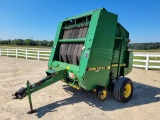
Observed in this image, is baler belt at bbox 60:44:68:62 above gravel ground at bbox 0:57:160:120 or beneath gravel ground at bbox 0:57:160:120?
above

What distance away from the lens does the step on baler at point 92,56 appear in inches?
155

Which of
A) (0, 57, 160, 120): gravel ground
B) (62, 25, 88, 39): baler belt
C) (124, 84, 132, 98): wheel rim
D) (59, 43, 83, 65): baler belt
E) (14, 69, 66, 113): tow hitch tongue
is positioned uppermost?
(62, 25, 88, 39): baler belt

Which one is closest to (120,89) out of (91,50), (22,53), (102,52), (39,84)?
(102,52)

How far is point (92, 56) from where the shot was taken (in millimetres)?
3910

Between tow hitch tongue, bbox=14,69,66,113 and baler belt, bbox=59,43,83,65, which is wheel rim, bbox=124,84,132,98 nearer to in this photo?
baler belt, bbox=59,43,83,65

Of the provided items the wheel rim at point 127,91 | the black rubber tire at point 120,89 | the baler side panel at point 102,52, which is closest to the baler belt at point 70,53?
the baler side panel at point 102,52

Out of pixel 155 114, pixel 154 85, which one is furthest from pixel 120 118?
pixel 154 85

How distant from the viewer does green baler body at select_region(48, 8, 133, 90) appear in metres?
3.95

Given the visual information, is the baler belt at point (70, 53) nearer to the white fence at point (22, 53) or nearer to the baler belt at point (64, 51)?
the baler belt at point (64, 51)

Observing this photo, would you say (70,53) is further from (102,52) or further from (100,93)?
(100,93)

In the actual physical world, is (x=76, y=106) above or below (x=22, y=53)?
below

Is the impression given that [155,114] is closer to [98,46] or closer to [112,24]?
[98,46]

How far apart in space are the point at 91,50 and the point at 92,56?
0.16 m

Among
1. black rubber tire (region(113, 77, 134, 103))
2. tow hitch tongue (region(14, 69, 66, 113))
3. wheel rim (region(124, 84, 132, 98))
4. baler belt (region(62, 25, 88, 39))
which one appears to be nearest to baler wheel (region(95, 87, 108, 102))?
black rubber tire (region(113, 77, 134, 103))
